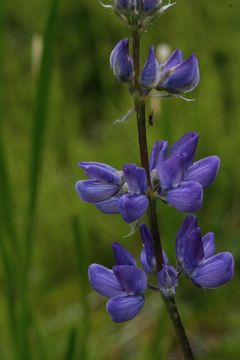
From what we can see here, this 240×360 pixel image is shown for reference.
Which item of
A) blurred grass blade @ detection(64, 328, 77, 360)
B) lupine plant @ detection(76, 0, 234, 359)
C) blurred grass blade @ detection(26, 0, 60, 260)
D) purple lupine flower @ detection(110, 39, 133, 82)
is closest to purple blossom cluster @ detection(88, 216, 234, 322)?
lupine plant @ detection(76, 0, 234, 359)

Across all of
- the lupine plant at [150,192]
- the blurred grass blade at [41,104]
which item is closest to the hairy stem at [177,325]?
the lupine plant at [150,192]

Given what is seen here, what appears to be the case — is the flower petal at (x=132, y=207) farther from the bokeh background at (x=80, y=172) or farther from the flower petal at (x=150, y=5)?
the bokeh background at (x=80, y=172)

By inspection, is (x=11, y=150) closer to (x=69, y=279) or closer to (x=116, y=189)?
(x=69, y=279)

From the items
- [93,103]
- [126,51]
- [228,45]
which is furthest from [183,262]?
[93,103]

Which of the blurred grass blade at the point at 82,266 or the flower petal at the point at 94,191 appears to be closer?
the flower petal at the point at 94,191

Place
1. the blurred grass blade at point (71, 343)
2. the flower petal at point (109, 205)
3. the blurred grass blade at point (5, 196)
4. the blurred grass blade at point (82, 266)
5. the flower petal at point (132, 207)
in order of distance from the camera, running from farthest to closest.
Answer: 1. the blurred grass blade at point (5, 196)
2. the blurred grass blade at point (82, 266)
3. the blurred grass blade at point (71, 343)
4. the flower petal at point (109, 205)
5. the flower petal at point (132, 207)

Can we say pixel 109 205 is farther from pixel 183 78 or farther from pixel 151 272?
pixel 183 78
